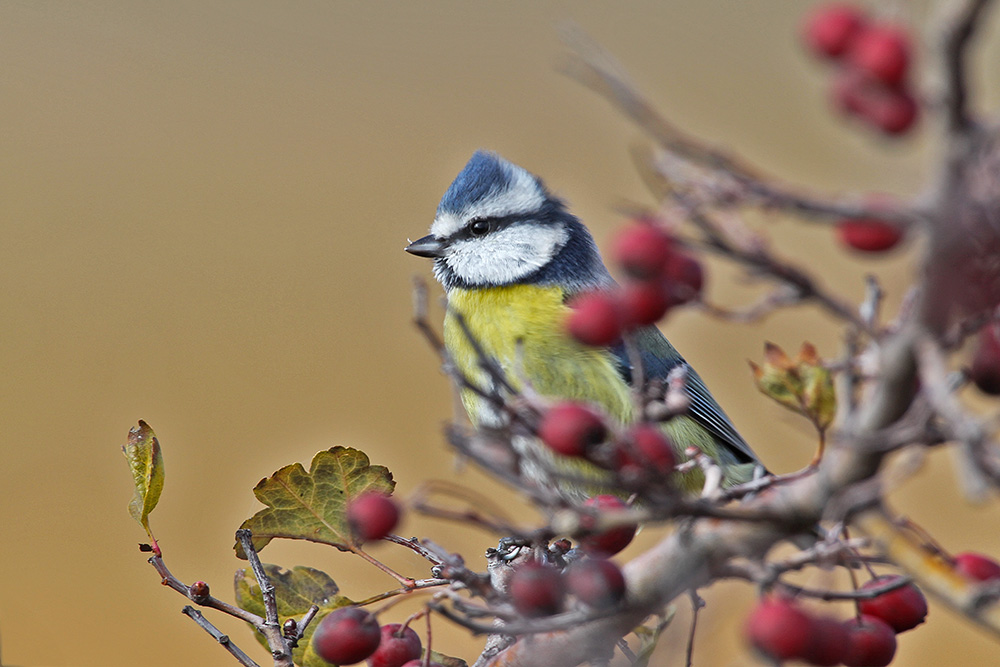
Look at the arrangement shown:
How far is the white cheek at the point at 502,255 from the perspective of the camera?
1728 millimetres

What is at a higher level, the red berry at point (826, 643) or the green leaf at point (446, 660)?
the red berry at point (826, 643)

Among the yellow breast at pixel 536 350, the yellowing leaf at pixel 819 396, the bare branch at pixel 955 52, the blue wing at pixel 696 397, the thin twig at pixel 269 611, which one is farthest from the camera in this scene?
the blue wing at pixel 696 397

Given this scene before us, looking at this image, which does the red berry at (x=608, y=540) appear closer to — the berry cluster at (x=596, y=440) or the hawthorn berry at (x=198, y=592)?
the berry cluster at (x=596, y=440)

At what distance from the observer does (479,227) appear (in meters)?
1.73

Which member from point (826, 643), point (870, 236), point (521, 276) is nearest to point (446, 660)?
point (826, 643)

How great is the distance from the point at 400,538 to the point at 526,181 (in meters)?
0.97

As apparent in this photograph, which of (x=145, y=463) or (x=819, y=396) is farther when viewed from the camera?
(x=145, y=463)

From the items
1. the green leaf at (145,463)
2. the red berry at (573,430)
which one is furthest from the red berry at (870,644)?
the green leaf at (145,463)

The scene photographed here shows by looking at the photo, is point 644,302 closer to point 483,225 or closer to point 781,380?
point 781,380

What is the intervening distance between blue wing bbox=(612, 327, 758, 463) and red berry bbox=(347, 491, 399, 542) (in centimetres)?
108

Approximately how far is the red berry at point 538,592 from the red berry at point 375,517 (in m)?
0.09

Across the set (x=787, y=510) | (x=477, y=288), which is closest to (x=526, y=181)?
(x=477, y=288)

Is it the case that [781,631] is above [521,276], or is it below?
below

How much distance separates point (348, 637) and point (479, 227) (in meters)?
1.10
